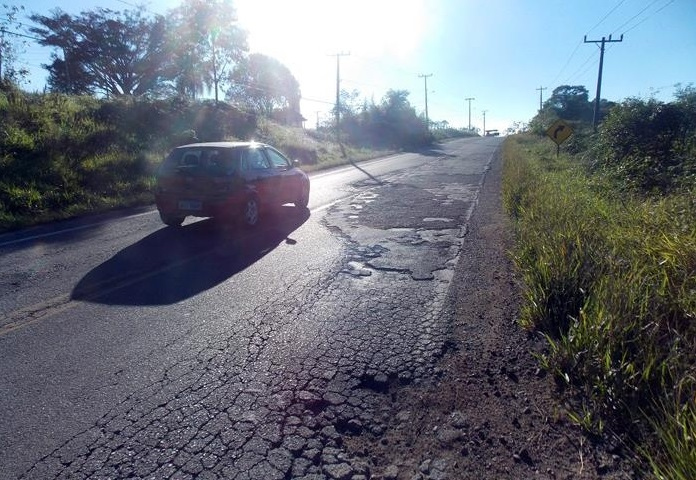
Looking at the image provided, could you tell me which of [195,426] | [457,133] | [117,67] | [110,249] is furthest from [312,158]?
[457,133]

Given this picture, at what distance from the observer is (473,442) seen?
2.67m

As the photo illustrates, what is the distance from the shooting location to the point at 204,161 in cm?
792

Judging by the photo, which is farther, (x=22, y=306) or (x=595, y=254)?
(x=22, y=306)

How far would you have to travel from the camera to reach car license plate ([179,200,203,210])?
25.3ft

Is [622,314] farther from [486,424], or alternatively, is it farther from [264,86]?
[264,86]

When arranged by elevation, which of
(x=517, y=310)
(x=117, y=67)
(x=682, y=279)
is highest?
(x=117, y=67)

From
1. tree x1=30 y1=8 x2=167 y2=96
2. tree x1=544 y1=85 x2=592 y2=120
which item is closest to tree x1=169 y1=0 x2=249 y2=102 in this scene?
tree x1=30 y1=8 x2=167 y2=96

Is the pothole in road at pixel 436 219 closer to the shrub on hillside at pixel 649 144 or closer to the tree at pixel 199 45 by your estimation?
the shrub on hillside at pixel 649 144

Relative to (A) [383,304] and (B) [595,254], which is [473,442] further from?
(B) [595,254]

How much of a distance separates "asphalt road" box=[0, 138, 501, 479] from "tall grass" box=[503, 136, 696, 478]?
95cm

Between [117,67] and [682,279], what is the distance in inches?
1439

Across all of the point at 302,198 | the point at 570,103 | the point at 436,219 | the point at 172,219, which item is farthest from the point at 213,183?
the point at 570,103

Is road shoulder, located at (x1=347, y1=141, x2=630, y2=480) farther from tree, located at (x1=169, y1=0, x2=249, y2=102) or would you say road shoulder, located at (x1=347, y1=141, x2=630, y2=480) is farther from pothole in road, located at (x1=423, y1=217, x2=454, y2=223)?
tree, located at (x1=169, y1=0, x2=249, y2=102)

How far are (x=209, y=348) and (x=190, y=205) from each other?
4471 millimetres
